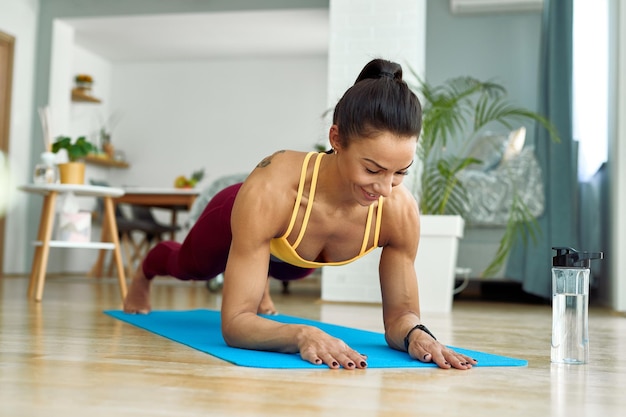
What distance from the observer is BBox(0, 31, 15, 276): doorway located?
21.5 ft

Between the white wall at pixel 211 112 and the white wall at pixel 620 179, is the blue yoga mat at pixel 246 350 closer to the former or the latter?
the white wall at pixel 620 179

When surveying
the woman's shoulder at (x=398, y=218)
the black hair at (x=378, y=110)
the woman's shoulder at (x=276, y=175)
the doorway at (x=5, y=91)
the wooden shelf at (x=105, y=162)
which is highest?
the doorway at (x=5, y=91)

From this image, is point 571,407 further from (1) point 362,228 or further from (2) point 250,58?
(2) point 250,58

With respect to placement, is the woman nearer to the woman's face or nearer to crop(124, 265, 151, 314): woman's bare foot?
the woman's face

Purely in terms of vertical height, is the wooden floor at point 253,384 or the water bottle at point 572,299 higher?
the water bottle at point 572,299

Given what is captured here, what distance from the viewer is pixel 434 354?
1.70 m

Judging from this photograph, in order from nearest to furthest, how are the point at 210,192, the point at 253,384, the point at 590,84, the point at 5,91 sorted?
the point at 253,384, the point at 210,192, the point at 590,84, the point at 5,91

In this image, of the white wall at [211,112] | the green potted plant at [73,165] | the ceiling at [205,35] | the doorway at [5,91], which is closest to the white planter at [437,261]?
the green potted plant at [73,165]

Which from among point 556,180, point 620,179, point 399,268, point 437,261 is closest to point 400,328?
point 399,268

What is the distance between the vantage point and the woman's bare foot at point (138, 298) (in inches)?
117

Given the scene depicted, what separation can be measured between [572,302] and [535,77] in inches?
218

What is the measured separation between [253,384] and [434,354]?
47cm

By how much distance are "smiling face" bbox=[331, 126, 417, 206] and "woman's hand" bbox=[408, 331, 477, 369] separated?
343 mm

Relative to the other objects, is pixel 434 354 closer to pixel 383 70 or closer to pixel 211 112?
pixel 383 70
